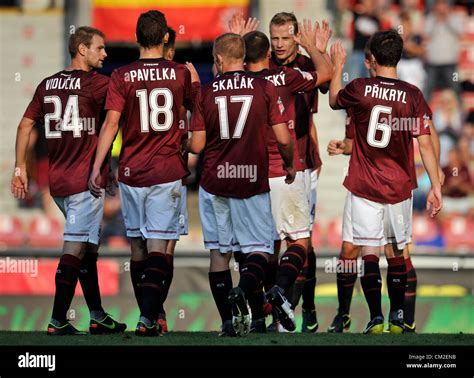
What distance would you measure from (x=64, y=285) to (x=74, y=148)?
95 centimetres

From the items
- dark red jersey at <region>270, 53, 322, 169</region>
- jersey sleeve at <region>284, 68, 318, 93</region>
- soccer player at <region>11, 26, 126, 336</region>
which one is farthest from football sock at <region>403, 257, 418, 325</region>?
soccer player at <region>11, 26, 126, 336</region>

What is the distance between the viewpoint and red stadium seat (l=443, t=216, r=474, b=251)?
15.8 metres

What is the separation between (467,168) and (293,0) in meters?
2.68

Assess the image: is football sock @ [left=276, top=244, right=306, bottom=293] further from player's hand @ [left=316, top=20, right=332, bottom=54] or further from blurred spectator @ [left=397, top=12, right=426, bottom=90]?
blurred spectator @ [left=397, top=12, right=426, bottom=90]

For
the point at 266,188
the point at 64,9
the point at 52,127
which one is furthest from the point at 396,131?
the point at 64,9

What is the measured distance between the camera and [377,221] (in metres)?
10.2

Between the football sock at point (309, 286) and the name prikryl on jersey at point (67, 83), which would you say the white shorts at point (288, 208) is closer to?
the football sock at point (309, 286)

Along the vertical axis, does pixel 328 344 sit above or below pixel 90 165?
below

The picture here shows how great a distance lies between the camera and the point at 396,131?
33.0 ft

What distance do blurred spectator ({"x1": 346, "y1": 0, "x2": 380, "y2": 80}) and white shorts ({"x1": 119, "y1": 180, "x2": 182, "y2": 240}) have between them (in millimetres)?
6325

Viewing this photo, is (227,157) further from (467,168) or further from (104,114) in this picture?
(467,168)

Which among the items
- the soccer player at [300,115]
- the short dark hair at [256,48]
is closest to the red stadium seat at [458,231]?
the soccer player at [300,115]
